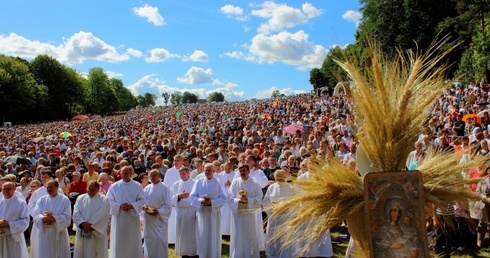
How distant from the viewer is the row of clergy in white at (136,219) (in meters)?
8.80

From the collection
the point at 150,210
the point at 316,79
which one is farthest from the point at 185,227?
the point at 316,79

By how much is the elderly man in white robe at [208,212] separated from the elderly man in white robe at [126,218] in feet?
4.22

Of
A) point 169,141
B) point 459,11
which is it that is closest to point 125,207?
point 169,141

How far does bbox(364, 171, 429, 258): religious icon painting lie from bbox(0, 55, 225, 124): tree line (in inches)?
3090

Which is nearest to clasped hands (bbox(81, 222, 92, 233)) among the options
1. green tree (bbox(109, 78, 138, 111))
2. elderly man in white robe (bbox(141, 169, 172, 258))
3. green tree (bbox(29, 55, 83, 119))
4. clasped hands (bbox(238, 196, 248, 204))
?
elderly man in white robe (bbox(141, 169, 172, 258))

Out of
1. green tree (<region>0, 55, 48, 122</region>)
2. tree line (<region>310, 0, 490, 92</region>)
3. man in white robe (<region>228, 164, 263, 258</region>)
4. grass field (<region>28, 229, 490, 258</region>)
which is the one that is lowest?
grass field (<region>28, 229, 490, 258</region>)

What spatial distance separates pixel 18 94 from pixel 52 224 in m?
73.2

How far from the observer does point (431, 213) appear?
385 cm

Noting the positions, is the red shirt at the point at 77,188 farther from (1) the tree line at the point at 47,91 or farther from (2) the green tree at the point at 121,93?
(2) the green tree at the point at 121,93

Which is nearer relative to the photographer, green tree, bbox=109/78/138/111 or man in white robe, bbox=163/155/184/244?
man in white robe, bbox=163/155/184/244

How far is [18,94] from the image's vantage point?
242ft

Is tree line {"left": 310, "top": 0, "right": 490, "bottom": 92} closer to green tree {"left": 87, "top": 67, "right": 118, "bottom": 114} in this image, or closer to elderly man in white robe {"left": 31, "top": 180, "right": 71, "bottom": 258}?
elderly man in white robe {"left": 31, "top": 180, "right": 71, "bottom": 258}

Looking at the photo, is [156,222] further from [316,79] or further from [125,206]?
[316,79]

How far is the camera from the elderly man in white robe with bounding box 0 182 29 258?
859cm
